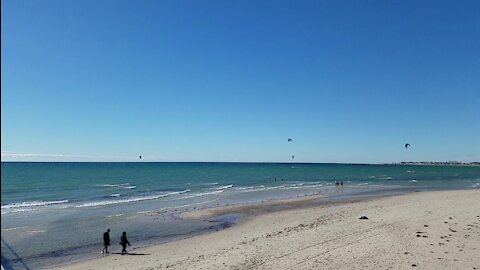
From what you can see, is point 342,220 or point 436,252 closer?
point 436,252

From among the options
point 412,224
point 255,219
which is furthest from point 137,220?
point 412,224

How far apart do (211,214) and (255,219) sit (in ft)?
12.8

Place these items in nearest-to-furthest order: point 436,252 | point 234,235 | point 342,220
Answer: point 436,252 < point 234,235 < point 342,220

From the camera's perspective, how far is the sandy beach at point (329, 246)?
45.6 ft

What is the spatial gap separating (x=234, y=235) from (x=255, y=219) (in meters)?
5.72

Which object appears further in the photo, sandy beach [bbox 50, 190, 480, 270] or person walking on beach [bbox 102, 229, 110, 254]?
person walking on beach [bbox 102, 229, 110, 254]

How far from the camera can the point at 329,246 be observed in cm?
1627

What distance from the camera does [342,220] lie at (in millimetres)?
23422

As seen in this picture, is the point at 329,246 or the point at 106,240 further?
the point at 106,240

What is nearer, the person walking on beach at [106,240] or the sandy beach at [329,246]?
the sandy beach at [329,246]

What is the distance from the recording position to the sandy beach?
13891mm

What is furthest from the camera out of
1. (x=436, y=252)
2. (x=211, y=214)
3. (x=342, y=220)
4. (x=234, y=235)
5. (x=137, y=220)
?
(x=211, y=214)

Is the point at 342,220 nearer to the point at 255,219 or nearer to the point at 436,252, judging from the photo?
the point at 255,219

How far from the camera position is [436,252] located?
1462cm
